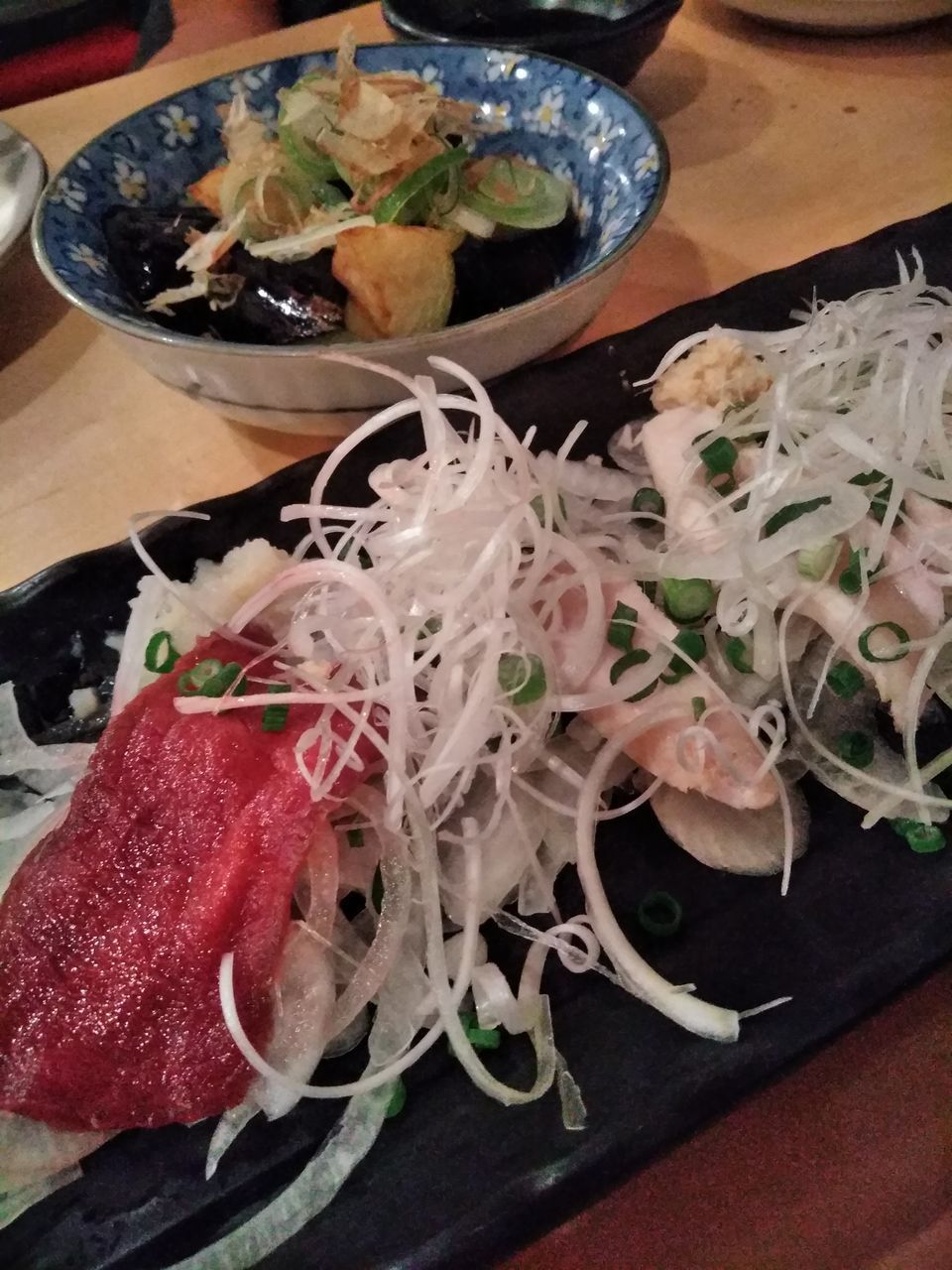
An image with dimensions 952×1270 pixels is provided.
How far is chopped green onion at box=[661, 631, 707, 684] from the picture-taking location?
1.07 metres

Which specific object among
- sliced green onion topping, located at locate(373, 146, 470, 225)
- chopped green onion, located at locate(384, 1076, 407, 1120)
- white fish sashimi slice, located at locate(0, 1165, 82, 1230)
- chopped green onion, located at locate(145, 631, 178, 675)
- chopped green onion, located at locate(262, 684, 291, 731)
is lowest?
chopped green onion, located at locate(384, 1076, 407, 1120)

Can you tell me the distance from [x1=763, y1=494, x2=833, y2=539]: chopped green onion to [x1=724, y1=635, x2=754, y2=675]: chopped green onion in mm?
126

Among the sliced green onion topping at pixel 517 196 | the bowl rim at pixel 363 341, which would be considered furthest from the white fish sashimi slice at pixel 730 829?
the sliced green onion topping at pixel 517 196

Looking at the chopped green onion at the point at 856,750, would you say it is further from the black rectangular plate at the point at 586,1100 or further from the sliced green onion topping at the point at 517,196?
the sliced green onion topping at the point at 517,196

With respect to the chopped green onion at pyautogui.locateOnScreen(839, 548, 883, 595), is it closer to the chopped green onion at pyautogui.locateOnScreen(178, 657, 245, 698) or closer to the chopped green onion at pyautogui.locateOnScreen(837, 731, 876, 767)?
the chopped green onion at pyautogui.locateOnScreen(837, 731, 876, 767)

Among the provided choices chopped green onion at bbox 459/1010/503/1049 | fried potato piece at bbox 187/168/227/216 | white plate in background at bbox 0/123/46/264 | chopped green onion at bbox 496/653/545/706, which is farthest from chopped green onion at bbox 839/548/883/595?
white plate in background at bbox 0/123/46/264

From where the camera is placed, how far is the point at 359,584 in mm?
1057

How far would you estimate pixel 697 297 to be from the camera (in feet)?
5.55

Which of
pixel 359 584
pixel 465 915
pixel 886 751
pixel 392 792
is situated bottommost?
pixel 886 751

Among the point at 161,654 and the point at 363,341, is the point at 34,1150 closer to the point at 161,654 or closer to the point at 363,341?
the point at 161,654

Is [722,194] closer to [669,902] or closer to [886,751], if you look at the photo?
[886,751]

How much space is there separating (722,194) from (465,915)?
5.11 feet

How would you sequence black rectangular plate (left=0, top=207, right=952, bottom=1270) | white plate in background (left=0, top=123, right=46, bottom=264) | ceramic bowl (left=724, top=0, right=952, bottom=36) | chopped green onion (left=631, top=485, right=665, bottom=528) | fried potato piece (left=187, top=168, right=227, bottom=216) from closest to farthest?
1. black rectangular plate (left=0, top=207, right=952, bottom=1270)
2. chopped green onion (left=631, top=485, right=665, bottom=528)
3. fried potato piece (left=187, top=168, right=227, bottom=216)
4. white plate in background (left=0, top=123, right=46, bottom=264)
5. ceramic bowl (left=724, top=0, right=952, bottom=36)

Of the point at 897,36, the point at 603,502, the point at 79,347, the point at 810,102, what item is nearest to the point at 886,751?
the point at 603,502
